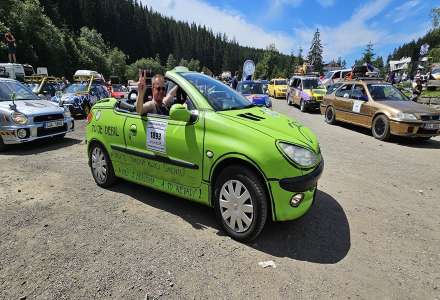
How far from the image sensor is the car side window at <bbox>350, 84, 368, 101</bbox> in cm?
1062

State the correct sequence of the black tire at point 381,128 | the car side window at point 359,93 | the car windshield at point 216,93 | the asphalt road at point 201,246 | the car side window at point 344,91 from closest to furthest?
the asphalt road at point 201,246
the car windshield at point 216,93
the black tire at point 381,128
the car side window at point 359,93
the car side window at point 344,91

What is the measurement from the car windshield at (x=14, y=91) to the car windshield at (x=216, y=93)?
21.9 feet

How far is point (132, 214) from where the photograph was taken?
4.35 meters

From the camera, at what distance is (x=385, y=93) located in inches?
407

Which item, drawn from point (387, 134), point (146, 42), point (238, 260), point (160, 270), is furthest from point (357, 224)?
point (146, 42)

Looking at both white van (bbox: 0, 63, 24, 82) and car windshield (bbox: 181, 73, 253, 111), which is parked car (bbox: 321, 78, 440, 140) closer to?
car windshield (bbox: 181, 73, 253, 111)

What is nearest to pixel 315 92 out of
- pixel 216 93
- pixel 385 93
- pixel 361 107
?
pixel 361 107

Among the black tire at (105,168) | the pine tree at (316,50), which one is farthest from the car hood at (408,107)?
the pine tree at (316,50)

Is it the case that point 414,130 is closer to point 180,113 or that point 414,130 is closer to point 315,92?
point 180,113

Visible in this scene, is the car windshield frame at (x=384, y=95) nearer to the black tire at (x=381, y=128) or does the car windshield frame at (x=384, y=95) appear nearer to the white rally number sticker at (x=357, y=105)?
the white rally number sticker at (x=357, y=105)

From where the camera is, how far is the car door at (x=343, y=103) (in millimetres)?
11438

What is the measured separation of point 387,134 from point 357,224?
6.25 metres

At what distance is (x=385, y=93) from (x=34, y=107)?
10.5 m

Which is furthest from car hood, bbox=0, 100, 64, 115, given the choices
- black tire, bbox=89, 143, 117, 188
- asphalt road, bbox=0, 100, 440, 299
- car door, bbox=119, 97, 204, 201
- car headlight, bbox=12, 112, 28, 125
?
car door, bbox=119, 97, 204, 201
